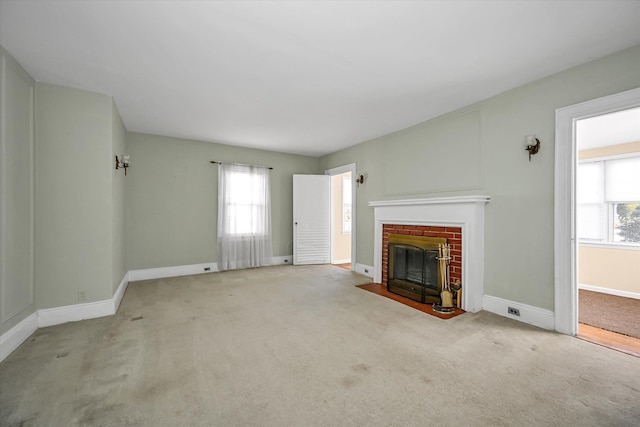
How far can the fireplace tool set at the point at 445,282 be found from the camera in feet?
10.4

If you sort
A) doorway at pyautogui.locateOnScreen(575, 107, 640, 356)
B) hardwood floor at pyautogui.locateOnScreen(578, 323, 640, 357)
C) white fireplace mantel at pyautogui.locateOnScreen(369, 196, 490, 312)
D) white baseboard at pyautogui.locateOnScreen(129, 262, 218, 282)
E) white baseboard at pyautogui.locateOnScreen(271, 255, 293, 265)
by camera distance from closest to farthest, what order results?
hardwood floor at pyautogui.locateOnScreen(578, 323, 640, 357), white fireplace mantel at pyautogui.locateOnScreen(369, 196, 490, 312), doorway at pyautogui.locateOnScreen(575, 107, 640, 356), white baseboard at pyautogui.locateOnScreen(129, 262, 218, 282), white baseboard at pyautogui.locateOnScreen(271, 255, 293, 265)

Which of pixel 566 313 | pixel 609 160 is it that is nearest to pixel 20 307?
pixel 566 313

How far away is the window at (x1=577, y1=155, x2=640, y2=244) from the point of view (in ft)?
13.0

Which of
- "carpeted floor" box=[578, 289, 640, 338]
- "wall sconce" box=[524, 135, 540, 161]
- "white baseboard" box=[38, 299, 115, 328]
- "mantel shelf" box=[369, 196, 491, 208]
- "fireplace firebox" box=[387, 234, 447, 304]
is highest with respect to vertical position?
"wall sconce" box=[524, 135, 540, 161]

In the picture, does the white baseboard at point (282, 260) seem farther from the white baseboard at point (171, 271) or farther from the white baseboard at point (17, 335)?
the white baseboard at point (17, 335)

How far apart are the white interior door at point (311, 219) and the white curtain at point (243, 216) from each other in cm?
60

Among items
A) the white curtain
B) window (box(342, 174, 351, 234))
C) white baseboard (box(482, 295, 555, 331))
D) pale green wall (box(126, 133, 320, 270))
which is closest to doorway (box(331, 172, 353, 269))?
window (box(342, 174, 351, 234))

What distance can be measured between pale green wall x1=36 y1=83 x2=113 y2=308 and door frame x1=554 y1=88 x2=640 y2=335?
4669 mm

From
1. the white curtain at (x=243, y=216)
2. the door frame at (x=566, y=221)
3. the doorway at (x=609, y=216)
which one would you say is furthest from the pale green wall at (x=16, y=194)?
the doorway at (x=609, y=216)

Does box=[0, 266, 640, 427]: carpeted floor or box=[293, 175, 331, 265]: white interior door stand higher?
box=[293, 175, 331, 265]: white interior door

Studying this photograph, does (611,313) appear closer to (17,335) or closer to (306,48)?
(306,48)

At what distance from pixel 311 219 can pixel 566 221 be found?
4.23 metres

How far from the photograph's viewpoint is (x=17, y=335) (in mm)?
2342

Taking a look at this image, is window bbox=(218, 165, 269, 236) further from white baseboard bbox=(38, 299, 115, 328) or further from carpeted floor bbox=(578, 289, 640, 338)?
carpeted floor bbox=(578, 289, 640, 338)
